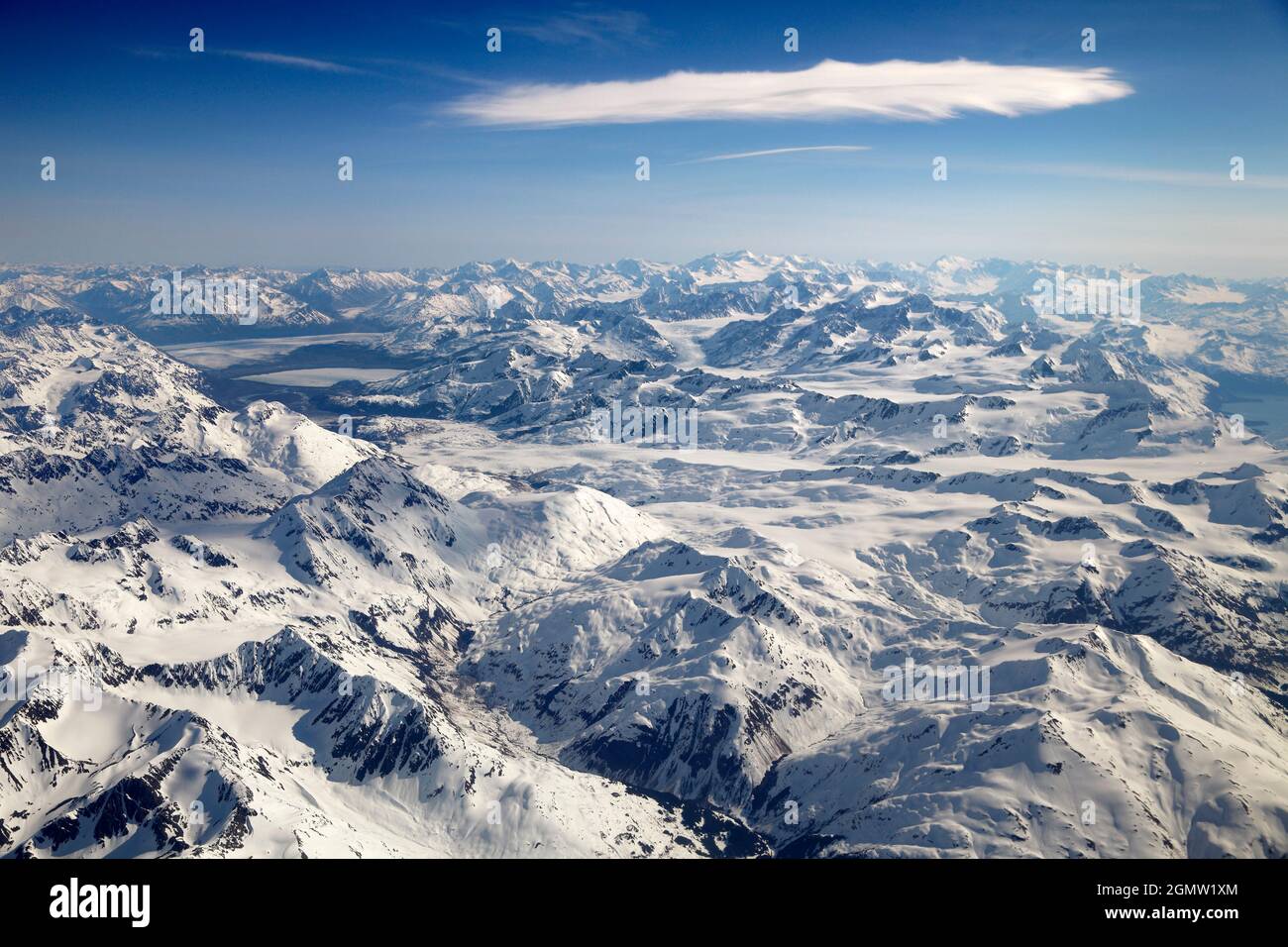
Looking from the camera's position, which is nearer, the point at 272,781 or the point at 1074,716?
the point at 272,781

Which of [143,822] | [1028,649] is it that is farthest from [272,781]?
[1028,649]

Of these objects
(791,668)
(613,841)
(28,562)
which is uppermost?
(28,562)
